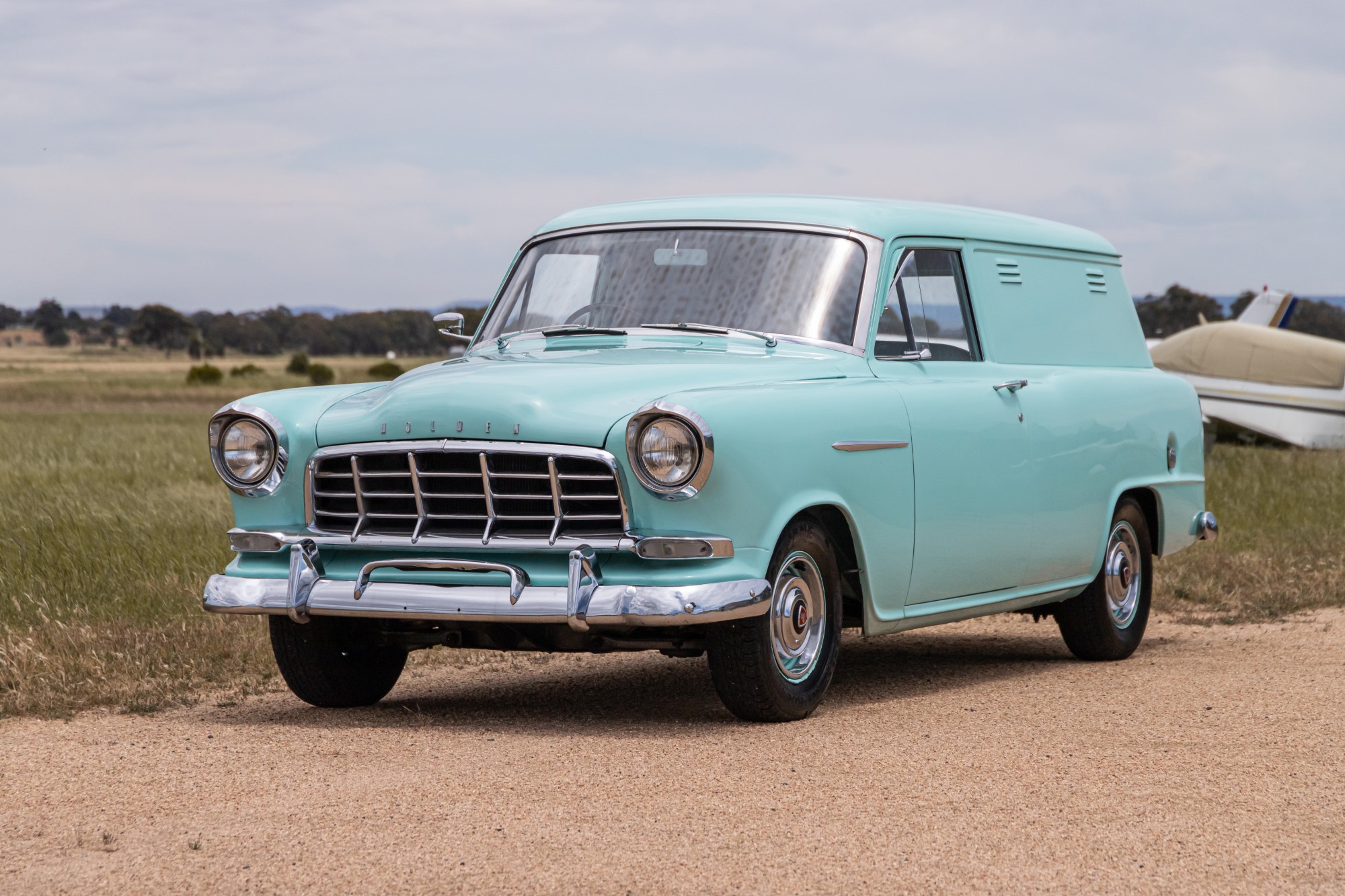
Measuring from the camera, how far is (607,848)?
171 inches

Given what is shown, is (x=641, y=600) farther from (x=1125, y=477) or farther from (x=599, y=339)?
(x=1125, y=477)

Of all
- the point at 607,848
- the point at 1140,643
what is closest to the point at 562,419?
the point at 607,848

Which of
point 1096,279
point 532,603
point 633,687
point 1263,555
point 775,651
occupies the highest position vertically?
point 1096,279

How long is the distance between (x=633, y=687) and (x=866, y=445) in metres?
1.76

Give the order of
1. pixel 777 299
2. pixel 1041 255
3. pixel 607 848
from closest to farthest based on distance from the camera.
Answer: pixel 607 848
pixel 777 299
pixel 1041 255

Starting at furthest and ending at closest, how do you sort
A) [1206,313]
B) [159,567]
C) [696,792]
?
[1206,313] → [159,567] → [696,792]

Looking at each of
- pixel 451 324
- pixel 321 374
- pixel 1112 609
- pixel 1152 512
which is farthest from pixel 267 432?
pixel 321 374

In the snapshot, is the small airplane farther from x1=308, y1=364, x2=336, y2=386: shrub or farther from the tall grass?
x1=308, y1=364, x2=336, y2=386: shrub

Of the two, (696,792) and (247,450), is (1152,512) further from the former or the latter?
(247,450)

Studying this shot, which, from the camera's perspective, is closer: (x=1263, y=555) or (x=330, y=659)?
(x=330, y=659)

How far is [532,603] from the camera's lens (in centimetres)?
554

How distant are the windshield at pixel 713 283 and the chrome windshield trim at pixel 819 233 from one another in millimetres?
21

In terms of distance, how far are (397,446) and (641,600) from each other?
40.4 inches

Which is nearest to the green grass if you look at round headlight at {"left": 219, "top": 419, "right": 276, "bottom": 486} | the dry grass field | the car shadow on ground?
the dry grass field
